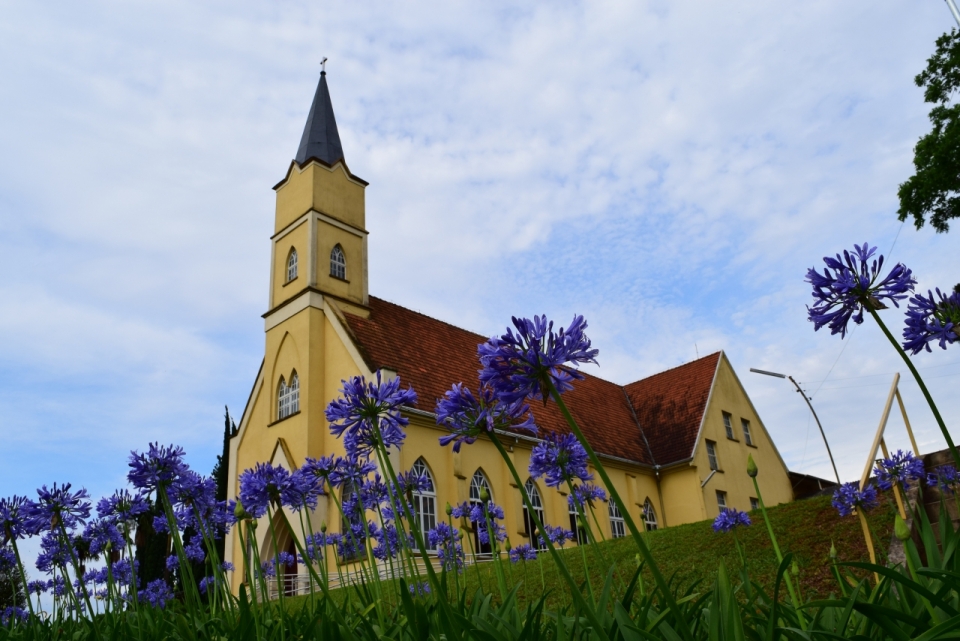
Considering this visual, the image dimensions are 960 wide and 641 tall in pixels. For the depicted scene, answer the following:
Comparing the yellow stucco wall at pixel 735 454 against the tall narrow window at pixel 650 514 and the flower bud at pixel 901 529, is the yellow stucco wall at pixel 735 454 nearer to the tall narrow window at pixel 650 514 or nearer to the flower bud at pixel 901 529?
the tall narrow window at pixel 650 514

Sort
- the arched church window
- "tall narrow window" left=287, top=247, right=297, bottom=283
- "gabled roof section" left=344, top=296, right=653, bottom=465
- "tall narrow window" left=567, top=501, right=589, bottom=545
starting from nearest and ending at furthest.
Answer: "tall narrow window" left=567, top=501, right=589, bottom=545 < "gabled roof section" left=344, top=296, right=653, bottom=465 < the arched church window < "tall narrow window" left=287, top=247, right=297, bottom=283

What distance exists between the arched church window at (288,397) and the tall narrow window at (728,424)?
19210 millimetres

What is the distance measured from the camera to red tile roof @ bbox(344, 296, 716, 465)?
80.2ft

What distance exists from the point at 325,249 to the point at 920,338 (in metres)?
24.3

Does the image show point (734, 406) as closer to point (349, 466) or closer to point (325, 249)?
point (325, 249)

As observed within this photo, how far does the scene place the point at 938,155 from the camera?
19000 mm

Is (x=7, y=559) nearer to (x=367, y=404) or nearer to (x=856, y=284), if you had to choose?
(x=367, y=404)

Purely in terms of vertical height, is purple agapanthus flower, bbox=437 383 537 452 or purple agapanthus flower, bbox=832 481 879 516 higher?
purple agapanthus flower, bbox=437 383 537 452

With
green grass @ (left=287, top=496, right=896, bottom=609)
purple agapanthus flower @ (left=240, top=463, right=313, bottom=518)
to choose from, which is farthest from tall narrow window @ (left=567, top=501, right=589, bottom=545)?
purple agapanthus flower @ (left=240, top=463, right=313, bottom=518)

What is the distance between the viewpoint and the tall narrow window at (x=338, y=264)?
26891 mm

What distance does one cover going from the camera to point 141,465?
4562 mm

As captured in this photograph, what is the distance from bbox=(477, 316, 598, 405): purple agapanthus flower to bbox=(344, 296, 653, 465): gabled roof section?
19.0 meters

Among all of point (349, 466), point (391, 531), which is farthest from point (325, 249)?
point (349, 466)

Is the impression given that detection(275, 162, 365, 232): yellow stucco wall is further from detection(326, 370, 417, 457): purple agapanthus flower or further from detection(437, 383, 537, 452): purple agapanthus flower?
detection(437, 383, 537, 452): purple agapanthus flower
